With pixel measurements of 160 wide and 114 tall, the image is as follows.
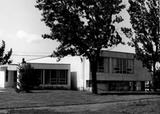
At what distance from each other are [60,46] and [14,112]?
62.1ft

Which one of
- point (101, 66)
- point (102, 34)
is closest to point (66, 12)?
point (102, 34)

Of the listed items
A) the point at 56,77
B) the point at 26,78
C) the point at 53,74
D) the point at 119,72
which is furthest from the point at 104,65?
the point at 26,78

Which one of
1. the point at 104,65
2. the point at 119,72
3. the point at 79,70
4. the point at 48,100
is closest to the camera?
the point at 48,100

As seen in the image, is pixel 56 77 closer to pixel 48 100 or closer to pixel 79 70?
pixel 79 70

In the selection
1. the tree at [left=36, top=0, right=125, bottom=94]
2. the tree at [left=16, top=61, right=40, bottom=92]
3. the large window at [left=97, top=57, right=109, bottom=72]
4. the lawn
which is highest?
the tree at [left=36, top=0, right=125, bottom=94]

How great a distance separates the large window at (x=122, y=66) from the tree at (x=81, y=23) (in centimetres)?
1260

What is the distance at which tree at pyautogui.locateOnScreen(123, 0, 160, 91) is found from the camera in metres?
37.8

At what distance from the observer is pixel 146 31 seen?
38.8 meters

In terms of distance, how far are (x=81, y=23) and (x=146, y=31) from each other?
9.40 meters

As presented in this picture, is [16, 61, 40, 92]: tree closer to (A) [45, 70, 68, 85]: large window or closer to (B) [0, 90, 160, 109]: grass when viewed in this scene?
(B) [0, 90, 160, 109]: grass

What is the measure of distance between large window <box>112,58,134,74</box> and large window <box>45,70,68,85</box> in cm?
696

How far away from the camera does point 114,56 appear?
151 feet

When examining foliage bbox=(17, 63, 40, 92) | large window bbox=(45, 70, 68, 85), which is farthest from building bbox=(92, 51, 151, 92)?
foliage bbox=(17, 63, 40, 92)

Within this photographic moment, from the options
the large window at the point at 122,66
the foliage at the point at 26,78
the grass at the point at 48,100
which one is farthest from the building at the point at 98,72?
the grass at the point at 48,100
